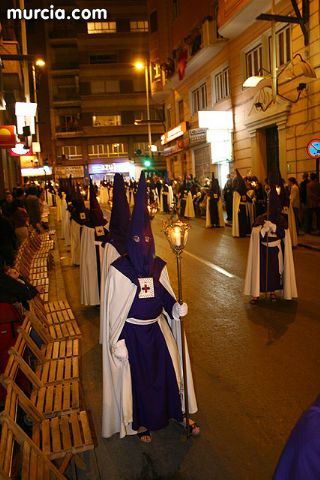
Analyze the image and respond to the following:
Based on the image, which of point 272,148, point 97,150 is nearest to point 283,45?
point 272,148

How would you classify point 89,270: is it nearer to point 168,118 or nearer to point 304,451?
point 304,451

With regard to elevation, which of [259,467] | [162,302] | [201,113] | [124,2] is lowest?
[259,467]

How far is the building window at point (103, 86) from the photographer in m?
58.5

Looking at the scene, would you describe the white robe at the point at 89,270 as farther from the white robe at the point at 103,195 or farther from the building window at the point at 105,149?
the building window at the point at 105,149

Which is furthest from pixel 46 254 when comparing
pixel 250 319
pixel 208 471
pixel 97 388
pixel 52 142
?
pixel 52 142

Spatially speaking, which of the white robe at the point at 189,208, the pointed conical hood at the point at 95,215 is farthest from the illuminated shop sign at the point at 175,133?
the pointed conical hood at the point at 95,215

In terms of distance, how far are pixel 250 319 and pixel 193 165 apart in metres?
26.3

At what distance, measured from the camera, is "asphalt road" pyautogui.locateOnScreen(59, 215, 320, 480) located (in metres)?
3.99

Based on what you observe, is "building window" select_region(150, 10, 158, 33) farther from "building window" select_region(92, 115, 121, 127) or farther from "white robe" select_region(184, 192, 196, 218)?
"building window" select_region(92, 115, 121, 127)

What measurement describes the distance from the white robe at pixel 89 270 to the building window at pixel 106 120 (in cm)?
5220

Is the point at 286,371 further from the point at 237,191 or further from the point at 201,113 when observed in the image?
the point at 201,113

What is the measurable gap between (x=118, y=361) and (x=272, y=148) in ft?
63.6

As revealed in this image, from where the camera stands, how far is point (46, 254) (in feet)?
40.8

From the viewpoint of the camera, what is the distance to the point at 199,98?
3209cm
